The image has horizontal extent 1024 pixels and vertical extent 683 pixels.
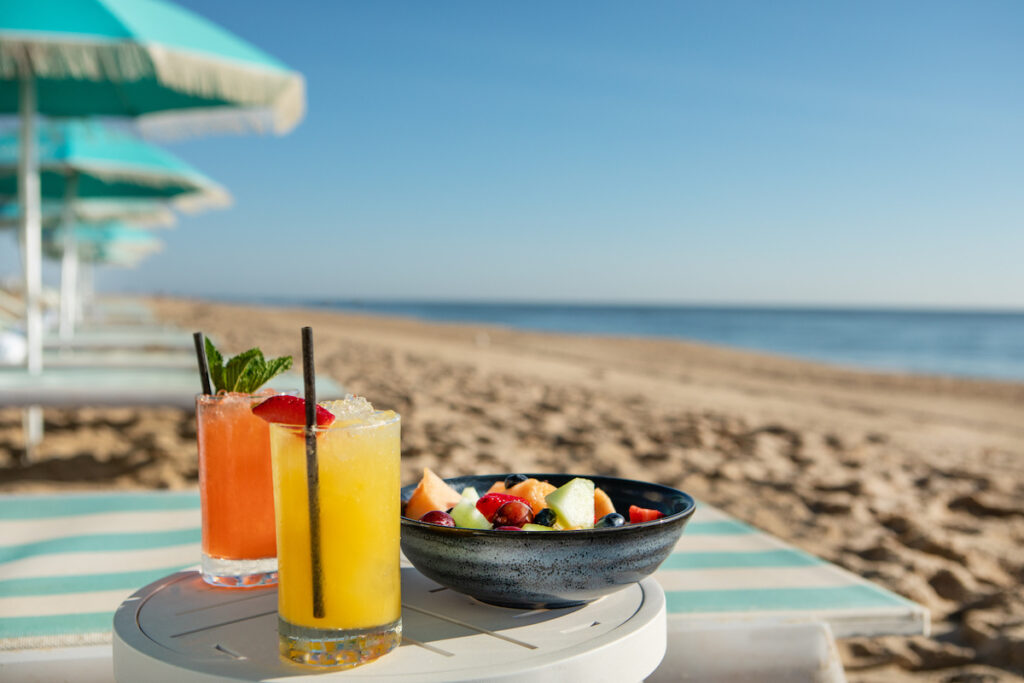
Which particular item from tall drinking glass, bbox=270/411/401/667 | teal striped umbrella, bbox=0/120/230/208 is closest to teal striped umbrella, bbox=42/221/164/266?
teal striped umbrella, bbox=0/120/230/208

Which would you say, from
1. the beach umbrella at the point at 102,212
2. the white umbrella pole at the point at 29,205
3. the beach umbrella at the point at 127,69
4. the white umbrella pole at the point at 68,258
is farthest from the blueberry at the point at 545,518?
the beach umbrella at the point at 102,212

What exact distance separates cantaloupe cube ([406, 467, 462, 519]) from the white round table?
101mm

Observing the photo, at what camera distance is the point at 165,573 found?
135cm

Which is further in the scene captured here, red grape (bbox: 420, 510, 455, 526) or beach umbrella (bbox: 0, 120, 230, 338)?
beach umbrella (bbox: 0, 120, 230, 338)

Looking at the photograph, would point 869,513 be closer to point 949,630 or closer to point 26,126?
point 949,630

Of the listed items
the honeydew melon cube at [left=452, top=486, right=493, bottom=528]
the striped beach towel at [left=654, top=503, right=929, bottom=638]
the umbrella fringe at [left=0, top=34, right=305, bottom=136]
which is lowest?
the striped beach towel at [left=654, top=503, right=929, bottom=638]

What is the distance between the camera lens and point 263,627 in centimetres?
83

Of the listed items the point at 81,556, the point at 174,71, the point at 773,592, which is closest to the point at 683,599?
the point at 773,592

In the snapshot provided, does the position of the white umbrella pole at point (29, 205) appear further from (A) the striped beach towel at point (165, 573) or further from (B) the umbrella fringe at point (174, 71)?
(A) the striped beach towel at point (165, 573)

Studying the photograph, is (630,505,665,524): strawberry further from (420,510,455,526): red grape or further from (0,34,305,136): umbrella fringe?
(0,34,305,136): umbrella fringe

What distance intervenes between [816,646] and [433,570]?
0.69 metres

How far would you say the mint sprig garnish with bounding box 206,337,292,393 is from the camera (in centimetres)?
92

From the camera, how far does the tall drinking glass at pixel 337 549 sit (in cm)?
74

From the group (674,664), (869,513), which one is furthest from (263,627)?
(869,513)
